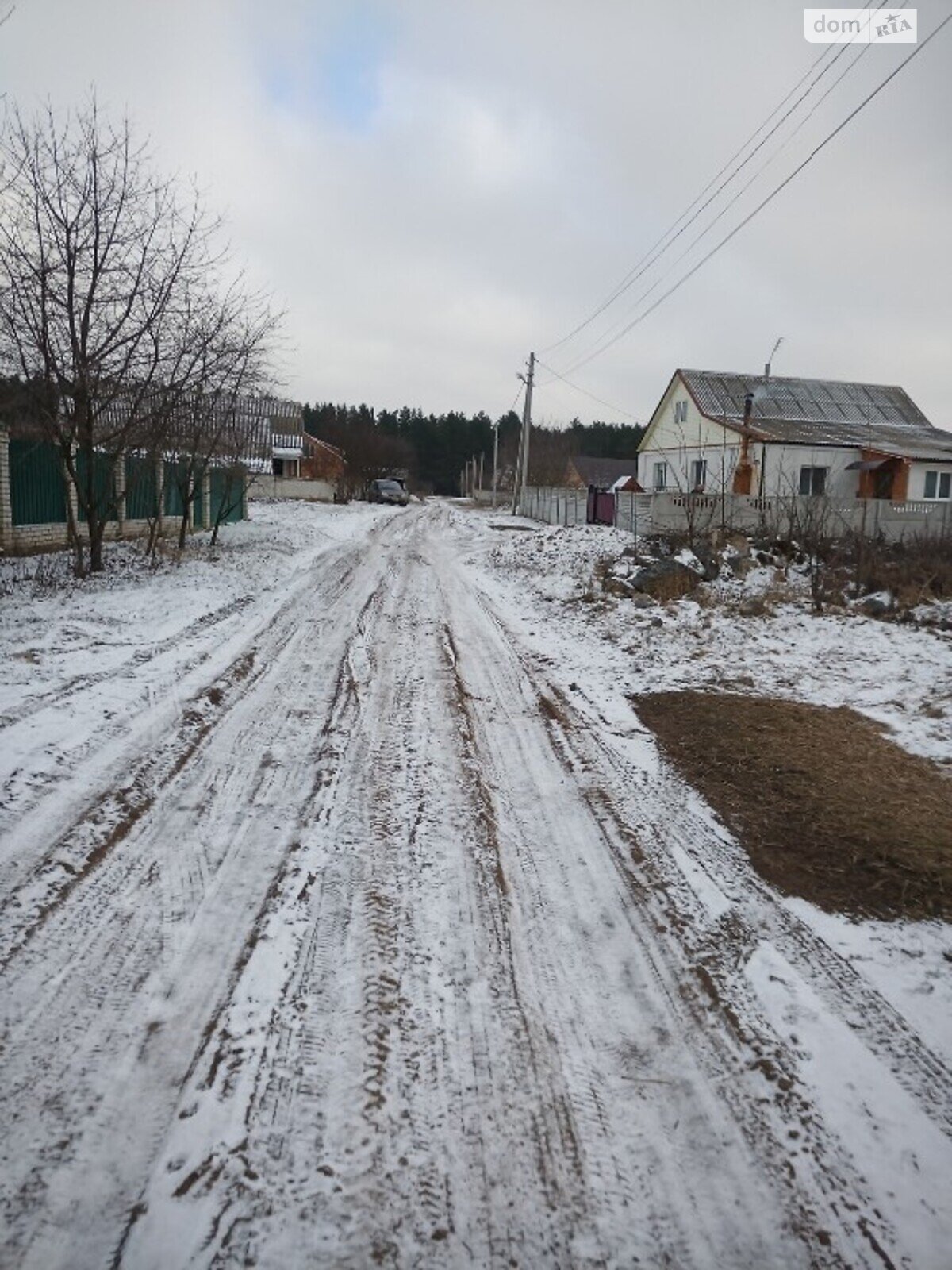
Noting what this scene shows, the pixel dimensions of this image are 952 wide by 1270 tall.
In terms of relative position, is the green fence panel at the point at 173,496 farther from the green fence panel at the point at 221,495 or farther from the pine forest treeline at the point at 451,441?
the pine forest treeline at the point at 451,441

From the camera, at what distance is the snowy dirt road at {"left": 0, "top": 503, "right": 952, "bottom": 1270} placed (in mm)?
2020

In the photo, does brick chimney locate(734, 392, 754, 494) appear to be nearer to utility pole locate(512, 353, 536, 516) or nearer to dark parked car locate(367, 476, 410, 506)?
utility pole locate(512, 353, 536, 516)

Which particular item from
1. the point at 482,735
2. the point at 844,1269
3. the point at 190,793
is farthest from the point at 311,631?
the point at 844,1269

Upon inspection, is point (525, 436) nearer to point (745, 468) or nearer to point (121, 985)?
point (745, 468)

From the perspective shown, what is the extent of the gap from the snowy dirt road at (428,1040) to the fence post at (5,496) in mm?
11446

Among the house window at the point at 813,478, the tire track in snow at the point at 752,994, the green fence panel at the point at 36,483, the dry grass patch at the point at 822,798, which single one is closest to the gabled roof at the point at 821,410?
the house window at the point at 813,478

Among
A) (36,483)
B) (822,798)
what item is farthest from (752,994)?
(36,483)

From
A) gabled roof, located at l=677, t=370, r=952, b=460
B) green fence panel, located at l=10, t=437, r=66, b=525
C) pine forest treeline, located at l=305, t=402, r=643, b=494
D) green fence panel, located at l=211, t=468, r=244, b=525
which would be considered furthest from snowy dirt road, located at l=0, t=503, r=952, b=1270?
pine forest treeline, located at l=305, t=402, r=643, b=494

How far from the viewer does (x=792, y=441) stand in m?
27.0

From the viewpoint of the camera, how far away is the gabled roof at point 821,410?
96.4 ft

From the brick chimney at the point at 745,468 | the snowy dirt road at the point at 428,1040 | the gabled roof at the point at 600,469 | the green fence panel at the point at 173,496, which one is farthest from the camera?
the gabled roof at the point at 600,469

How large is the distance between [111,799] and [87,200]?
1121 centimetres

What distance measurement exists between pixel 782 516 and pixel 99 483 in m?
15.9

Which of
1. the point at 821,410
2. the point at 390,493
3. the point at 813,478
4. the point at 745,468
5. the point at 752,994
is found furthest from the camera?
the point at 390,493
